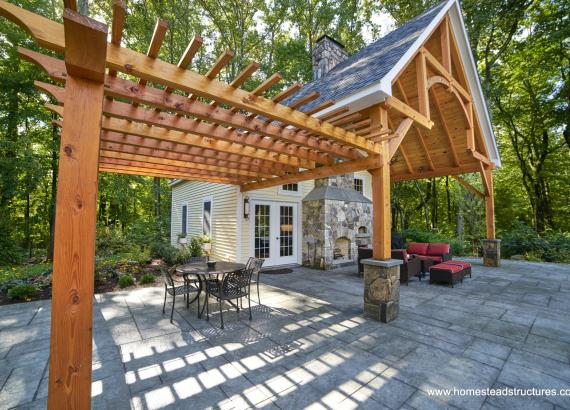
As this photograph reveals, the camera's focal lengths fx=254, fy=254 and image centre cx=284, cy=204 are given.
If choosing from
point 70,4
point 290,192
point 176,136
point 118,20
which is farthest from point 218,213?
point 70,4

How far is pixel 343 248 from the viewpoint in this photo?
923cm

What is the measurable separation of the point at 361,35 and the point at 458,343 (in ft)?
48.2

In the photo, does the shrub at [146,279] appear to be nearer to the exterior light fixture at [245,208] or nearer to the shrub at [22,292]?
the shrub at [22,292]

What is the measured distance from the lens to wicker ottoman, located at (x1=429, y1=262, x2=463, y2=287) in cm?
598

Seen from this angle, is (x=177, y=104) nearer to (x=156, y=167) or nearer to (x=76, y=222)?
(x=76, y=222)

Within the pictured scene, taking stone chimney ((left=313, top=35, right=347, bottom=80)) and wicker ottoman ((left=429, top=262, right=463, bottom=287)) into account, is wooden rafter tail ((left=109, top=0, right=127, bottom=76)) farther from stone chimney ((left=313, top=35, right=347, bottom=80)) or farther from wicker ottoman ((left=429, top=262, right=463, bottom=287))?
stone chimney ((left=313, top=35, right=347, bottom=80))

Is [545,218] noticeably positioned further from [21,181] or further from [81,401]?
[21,181]

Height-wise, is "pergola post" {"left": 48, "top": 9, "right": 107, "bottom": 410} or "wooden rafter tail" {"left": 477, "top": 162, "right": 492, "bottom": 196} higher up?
"wooden rafter tail" {"left": 477, "top": 162, "right": 492, "bottom": 196}

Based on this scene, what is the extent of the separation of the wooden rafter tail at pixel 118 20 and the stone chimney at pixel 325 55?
866 centimetres

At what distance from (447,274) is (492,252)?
13.0 feet

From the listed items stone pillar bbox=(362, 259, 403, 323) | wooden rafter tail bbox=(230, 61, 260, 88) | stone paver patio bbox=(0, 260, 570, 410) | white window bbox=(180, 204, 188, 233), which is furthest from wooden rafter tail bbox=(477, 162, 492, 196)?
white window bbox=(180, 204, 188, 233)

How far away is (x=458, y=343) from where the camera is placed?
3326 millimetres

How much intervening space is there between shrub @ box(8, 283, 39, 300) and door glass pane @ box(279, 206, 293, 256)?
6.14m

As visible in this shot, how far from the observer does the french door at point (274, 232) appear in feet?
27.2
